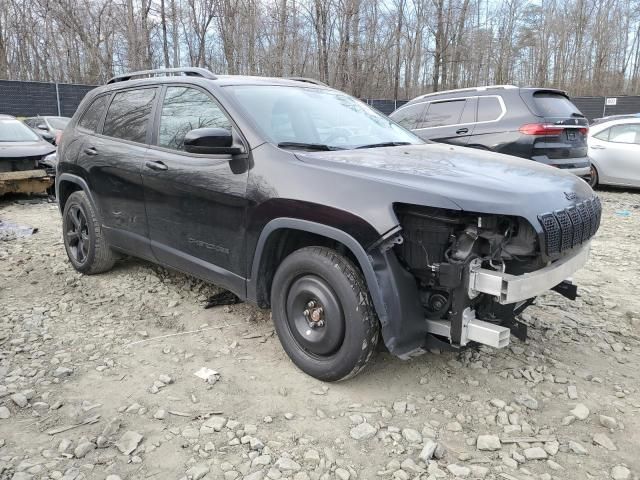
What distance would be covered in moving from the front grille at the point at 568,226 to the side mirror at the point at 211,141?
72.5 inches

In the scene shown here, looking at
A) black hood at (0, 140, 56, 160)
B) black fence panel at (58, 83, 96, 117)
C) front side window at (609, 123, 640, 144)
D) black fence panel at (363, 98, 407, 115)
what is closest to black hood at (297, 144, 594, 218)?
black hood at (0, 140, 56, 160)

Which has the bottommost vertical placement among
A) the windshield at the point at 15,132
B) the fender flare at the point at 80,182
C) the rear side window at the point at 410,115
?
the fender flare at the point at 80,182

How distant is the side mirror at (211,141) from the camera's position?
315cm

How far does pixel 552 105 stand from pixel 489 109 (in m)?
0.89

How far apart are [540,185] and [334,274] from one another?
1.21 meters

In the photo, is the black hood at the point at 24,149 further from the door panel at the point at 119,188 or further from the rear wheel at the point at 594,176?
the rear wheel at the point at 594,176

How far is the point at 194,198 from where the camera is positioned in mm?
3566

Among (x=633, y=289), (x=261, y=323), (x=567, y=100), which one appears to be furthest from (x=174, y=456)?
(x=567, y=100)

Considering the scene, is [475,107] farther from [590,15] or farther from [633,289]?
[590,15]

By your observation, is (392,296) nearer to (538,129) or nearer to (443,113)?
(538,129)

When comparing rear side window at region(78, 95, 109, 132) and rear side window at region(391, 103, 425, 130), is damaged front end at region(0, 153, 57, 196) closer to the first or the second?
rear side window at region(78, 95, 109, 132)

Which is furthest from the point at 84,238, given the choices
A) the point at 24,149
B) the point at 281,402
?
the point at 24,149

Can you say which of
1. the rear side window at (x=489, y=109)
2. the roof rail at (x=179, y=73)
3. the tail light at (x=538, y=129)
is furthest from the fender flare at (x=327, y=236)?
the rear side window at (x=489, y=109)

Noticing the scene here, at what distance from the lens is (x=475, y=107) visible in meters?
7.98
